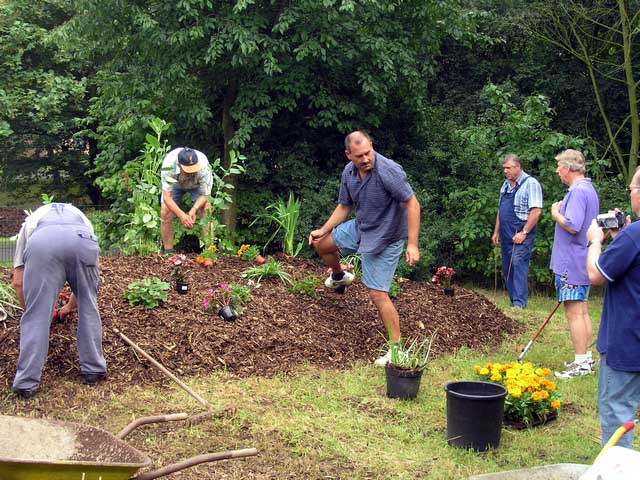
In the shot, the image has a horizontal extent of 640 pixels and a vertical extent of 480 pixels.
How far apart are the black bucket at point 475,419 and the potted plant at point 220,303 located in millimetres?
2344

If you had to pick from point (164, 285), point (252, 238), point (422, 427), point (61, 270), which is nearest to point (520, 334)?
point (422, 427)

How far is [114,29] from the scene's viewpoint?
11.5 m

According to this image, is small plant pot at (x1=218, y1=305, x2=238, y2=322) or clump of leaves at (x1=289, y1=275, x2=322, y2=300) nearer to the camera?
small plant pot at (x1=218, y1=305, x2=238, y2=322)

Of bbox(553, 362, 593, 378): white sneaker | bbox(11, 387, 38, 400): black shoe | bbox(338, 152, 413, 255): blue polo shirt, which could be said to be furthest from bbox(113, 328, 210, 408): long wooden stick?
bbox(553, 362, 593, 378): white sneaker

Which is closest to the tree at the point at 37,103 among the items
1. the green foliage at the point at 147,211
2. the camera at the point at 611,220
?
the green foliage at the point at 147,211

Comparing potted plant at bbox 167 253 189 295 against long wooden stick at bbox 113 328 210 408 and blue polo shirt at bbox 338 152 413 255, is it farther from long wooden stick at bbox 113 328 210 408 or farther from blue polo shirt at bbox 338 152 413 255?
blue polo shirt at bbox 338 152 413 255

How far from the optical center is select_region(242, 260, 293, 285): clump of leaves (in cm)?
700

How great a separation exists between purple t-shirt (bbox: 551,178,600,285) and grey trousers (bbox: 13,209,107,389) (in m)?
3.72

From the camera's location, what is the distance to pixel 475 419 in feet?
14.0

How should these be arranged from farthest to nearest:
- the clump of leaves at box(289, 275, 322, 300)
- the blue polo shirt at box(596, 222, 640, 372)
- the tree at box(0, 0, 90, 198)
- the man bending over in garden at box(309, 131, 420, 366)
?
the tree at box(0, 0, 90, 198), the clump of leaves at box(289, 275, 322, 300), the man bending over in garden at box(309, 131, 420, 366), the blue polo shirt at box(596, 222, 640, 372)

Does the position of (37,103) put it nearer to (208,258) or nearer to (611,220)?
(208,258)

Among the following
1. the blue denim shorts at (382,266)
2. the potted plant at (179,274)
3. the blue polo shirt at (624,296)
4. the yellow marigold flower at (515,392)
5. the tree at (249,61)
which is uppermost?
the tree at (249,61)

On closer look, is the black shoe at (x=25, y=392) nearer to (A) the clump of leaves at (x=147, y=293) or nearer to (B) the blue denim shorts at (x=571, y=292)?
(A) the clump of leaves at (x=147, y=293)

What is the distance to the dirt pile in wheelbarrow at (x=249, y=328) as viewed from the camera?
5477 millimetres
